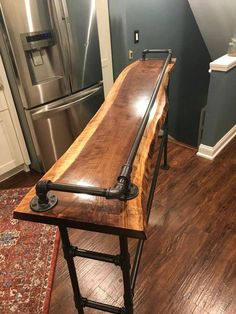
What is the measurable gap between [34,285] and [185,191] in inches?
55.9

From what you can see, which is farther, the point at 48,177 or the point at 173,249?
the point at 173,249

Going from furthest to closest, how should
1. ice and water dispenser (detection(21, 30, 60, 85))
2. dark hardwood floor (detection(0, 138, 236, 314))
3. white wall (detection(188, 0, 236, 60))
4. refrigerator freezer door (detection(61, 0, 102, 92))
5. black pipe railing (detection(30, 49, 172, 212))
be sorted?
white wall (detection(188, 0, 236, 60)) < refrigerator freezer door (detection(61, 0, 102, 92)) < ice and water dispenser (detection(21, 30, 60, 85)) < dark hardwood floor (detection(0, 138, 236, 314)) < black pipe railing (detection(30, 49, 172, 212))

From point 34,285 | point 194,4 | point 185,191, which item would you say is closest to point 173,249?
point 185,191

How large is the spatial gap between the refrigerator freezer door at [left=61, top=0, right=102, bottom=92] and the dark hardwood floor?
1.28m

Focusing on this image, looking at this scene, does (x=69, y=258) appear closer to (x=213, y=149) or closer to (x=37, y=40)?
(x=37, y=40)

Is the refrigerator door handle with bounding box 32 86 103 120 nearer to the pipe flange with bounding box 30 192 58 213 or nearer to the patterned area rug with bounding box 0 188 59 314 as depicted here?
the patterned area rug with bounding box 0 188 59 314

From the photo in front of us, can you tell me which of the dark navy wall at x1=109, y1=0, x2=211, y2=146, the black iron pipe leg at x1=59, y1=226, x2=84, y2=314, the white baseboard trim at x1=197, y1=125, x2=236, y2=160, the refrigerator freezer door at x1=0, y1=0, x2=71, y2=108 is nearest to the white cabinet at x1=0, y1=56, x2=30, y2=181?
the refrigerator freezer door at x1=0, y1=0, x2=71, y2=108

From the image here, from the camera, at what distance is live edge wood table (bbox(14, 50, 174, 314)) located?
2.67 ft

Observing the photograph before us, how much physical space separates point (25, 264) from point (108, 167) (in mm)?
1192

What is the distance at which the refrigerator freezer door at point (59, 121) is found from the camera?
245cm

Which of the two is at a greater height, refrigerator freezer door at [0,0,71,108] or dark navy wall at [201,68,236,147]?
refrigerator freezer door at [0,0,71,108]

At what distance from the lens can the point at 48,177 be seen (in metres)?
1.00

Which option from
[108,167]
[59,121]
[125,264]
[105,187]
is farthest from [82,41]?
[125,264]

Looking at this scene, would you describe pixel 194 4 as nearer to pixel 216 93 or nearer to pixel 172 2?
pixel 172 2
